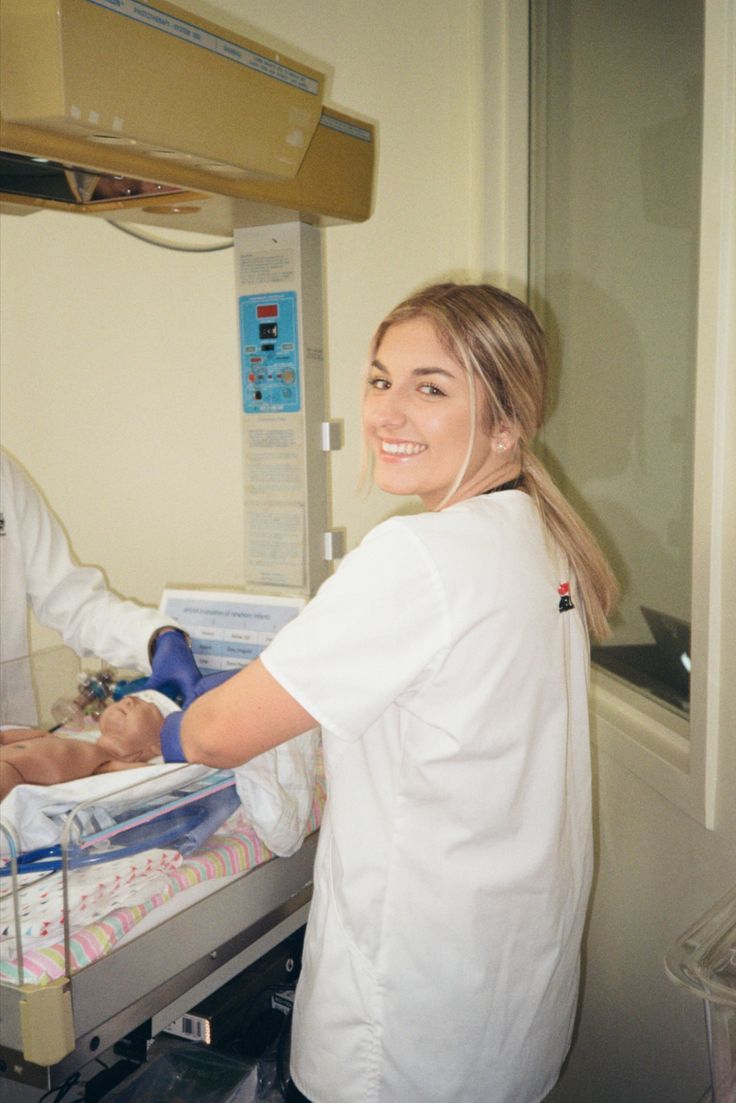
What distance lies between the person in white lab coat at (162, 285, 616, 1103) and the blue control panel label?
1.35 feet

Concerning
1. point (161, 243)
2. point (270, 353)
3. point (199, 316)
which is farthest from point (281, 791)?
point (161, 243)

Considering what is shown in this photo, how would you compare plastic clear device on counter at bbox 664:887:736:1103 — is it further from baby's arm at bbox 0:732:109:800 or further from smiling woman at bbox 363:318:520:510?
baby's arm at bbox 0:732:109:800

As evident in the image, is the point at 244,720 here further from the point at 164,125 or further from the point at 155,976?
the point at 164,125

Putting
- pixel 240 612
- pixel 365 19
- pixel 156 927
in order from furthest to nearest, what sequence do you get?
pixel 365 19, pixel 240 612, pixel 156 927

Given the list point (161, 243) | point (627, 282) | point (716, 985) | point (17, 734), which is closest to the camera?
point (716, 985)

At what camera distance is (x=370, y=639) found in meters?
0.99

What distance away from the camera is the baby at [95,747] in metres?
1.45

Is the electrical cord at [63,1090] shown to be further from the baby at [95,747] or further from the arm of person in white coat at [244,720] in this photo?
the arm of person in white coat at [244,720]

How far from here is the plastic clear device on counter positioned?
3.14 ft

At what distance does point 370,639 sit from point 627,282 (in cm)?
128

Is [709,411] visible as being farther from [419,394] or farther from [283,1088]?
[283,1088]

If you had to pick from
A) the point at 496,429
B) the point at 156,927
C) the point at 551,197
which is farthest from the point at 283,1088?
the point at 551,197

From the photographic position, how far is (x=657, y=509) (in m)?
1.88

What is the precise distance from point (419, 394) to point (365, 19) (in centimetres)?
193
